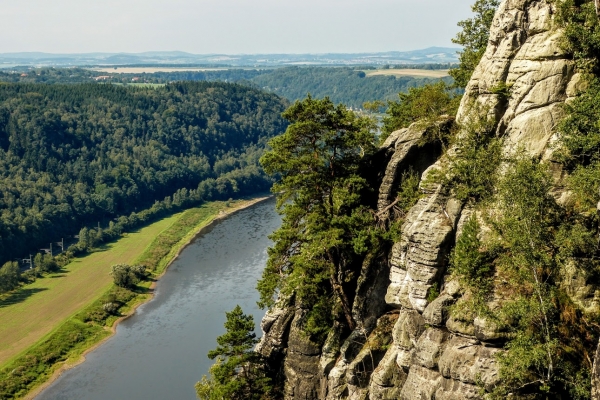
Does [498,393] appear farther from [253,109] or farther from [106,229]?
[253,109]

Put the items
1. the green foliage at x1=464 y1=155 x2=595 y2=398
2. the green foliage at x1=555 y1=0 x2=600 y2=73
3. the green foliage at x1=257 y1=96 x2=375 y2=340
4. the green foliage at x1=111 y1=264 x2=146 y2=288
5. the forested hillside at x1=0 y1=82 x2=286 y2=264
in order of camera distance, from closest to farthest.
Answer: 1. the green foliage at x1=464 y1=155 x2=595 y2=398
2. the green foliage at x1=555 y1=0 x2=600 y2=73
3. the green foliage at x1=257 y1=96 x2=375 y2=340
4. the green foliage at x1=111 y1=264 x2=146 y2=288
5. the forested hillside at x1=0 y1=82 x2=286 y2=264

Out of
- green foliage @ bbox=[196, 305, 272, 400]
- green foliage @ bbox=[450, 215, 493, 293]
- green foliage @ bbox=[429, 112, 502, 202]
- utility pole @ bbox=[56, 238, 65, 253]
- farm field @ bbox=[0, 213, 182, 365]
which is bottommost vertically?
utility pole @ bbox=[56, 238, 65, 253]

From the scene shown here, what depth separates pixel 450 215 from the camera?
22625 millimetres

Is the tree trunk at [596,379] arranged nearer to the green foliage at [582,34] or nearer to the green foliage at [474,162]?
the green foliage at [474,162]

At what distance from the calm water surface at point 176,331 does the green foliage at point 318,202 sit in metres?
21.6

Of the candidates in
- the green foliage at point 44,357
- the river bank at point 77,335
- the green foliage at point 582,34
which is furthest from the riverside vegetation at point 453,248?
the river bank at point 77,335

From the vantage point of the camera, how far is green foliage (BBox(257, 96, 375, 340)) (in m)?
27.6

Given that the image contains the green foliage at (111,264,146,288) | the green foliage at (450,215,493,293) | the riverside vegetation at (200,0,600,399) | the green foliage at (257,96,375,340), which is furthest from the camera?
the green foliage at (111,264,146,288)

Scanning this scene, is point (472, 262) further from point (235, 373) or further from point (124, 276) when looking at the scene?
point (124, 276)

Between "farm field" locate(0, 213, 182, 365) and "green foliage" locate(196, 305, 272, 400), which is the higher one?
"green foliage" locate(196, 305, 272, 400)

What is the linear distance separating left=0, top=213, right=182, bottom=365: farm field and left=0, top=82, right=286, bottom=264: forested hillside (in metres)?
11.9

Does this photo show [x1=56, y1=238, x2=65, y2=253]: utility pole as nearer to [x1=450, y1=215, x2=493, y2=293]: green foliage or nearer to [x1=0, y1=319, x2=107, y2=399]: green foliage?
[x1=0, y1=319, x2=107, y2=399]: green foliage

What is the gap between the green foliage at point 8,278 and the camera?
235ft

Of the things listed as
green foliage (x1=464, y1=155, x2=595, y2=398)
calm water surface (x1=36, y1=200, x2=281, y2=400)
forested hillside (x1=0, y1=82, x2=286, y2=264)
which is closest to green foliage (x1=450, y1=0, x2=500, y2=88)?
green foliage (x1=464, y1=155, x2=595, y2=398)
